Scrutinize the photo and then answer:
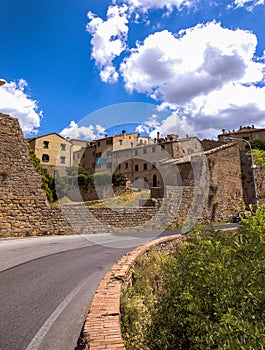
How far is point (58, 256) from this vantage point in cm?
821

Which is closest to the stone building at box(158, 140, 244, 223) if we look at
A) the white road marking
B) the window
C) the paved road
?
the paved road

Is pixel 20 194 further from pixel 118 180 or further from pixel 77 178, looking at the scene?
A: pixel 118 180

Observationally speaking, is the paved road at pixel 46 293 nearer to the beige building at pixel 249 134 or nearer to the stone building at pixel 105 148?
the stone building at pixel 105 148

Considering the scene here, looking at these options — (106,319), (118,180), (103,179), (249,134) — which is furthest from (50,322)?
(249,134)

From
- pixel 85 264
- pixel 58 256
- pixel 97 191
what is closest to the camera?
pixel 85 264

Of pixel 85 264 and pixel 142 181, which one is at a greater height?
pixel 142 181

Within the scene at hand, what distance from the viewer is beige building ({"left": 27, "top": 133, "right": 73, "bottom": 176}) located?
53.6m

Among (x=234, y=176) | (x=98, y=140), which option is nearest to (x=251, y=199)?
(x=234, y=176)

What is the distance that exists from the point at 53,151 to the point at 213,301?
185 ft

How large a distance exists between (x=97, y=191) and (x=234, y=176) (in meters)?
19.3

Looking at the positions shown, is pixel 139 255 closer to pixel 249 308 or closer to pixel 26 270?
pixel 26 270

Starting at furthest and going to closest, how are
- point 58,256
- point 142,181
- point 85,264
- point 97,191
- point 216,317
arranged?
point 142,181 < point 97,191 < point 58,256 < point 85,264 < point 216,317

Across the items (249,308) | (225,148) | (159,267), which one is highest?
(225,148)

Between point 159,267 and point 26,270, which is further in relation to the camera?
point 159,267
